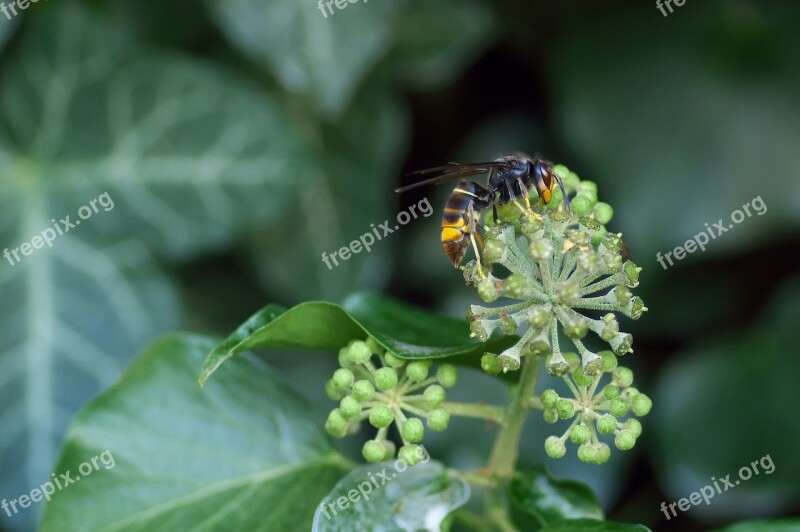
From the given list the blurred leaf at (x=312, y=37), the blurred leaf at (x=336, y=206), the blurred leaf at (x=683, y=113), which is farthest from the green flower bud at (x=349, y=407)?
the blurred leaf at (x=683, y=113)

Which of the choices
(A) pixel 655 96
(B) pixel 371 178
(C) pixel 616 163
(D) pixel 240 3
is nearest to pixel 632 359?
(C) pixel 616 163

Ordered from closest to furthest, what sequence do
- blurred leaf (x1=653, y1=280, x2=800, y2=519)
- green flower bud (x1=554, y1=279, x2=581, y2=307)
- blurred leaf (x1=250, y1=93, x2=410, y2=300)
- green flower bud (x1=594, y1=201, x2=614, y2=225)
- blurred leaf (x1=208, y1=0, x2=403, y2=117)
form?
green flower bud (x1=554, y1=279, x2=581, y2=307), green flower bud (x1=594, y1=201, x2=614, y2=225), blurred leaf (x1=208, y1=0, x2=403, y2=117), blurred leaf (x1=653, y1=280, x2=800, y2=519), blurred leaf (x1=250, y1=93, x2=410, y2=300)

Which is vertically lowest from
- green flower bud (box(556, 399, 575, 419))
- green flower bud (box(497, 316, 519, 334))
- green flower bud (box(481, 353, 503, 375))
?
green flower bud (box(556, 399, 575, 419))

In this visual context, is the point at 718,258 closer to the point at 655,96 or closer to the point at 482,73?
the point at 655,96

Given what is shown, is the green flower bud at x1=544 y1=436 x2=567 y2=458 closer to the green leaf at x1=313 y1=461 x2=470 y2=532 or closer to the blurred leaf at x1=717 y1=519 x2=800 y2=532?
the green leaf at x1=313 y1=461 x2=470 y2=532

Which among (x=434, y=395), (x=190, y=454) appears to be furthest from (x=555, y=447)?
(x=190, y=454)

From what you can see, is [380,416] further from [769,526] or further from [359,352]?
[769,526]

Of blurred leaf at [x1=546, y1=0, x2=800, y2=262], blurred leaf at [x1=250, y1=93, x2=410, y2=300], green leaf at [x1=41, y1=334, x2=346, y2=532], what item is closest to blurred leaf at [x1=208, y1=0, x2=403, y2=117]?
blurred leaf at [x1=250, y1=93, x2=410, y2=300]
